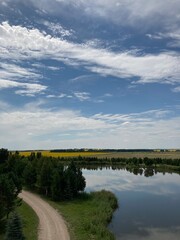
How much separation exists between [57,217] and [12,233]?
18.1 metres

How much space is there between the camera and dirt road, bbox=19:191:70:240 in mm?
36406

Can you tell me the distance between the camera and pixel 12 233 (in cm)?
2753

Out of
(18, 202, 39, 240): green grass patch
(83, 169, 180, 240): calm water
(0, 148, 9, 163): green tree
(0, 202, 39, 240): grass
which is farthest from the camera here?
(0, 148, 9, 163): green tree

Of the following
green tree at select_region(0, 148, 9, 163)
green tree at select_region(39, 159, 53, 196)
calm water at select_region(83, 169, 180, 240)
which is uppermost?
green tree at select_region(0, 148, 9, 163)

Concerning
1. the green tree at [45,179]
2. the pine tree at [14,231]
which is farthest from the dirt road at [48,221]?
the pine tree at [14,231]

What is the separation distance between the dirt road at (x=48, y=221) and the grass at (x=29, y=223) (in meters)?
0.62

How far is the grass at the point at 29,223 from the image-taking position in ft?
118

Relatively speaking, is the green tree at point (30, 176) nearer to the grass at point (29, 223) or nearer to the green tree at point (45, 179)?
the green tree at point (45, 179)

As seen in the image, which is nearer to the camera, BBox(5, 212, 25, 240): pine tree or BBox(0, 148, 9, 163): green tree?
BBox(5, 212, 25, 240): pine tree

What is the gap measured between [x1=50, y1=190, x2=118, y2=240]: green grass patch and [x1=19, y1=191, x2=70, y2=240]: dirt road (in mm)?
931

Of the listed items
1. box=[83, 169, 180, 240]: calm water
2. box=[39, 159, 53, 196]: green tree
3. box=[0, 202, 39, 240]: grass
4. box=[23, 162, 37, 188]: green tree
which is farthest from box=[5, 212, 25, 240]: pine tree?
box=[23, 162, 37, 188]: green tree

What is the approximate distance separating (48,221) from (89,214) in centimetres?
693

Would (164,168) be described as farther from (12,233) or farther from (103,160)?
(12,233)

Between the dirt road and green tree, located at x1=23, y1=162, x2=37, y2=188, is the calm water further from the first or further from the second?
green tree, located at x1=23, y1=162, x2=37, y2=188
